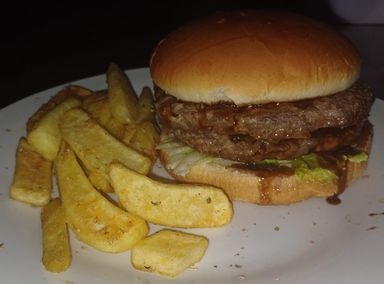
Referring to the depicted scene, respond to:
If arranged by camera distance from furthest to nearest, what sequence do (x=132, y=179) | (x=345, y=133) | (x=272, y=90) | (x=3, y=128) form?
(x=3, y=128) → (x=345, y=133) → (x=272, y=90) → (x=132, y=179)

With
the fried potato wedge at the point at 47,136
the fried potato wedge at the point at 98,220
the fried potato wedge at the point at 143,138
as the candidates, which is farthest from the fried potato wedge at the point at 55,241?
the fried potato wedge at the point at 143,138

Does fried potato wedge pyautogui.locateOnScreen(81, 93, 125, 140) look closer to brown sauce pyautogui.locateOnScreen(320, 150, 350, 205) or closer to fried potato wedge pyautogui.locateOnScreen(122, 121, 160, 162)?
fried potato wedge pyautogui.locateOnScreen(122, 121, 160, 162)

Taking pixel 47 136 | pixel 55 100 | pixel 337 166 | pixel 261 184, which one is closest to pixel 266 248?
pixel 261 184

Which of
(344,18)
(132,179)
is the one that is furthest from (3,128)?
(344,18)

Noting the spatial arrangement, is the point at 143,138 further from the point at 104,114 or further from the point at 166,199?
the point at 166,199

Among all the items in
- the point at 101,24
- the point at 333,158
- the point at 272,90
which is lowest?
the point at 101,24

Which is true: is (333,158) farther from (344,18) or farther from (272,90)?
(344,18)

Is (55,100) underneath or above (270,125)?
underneath
